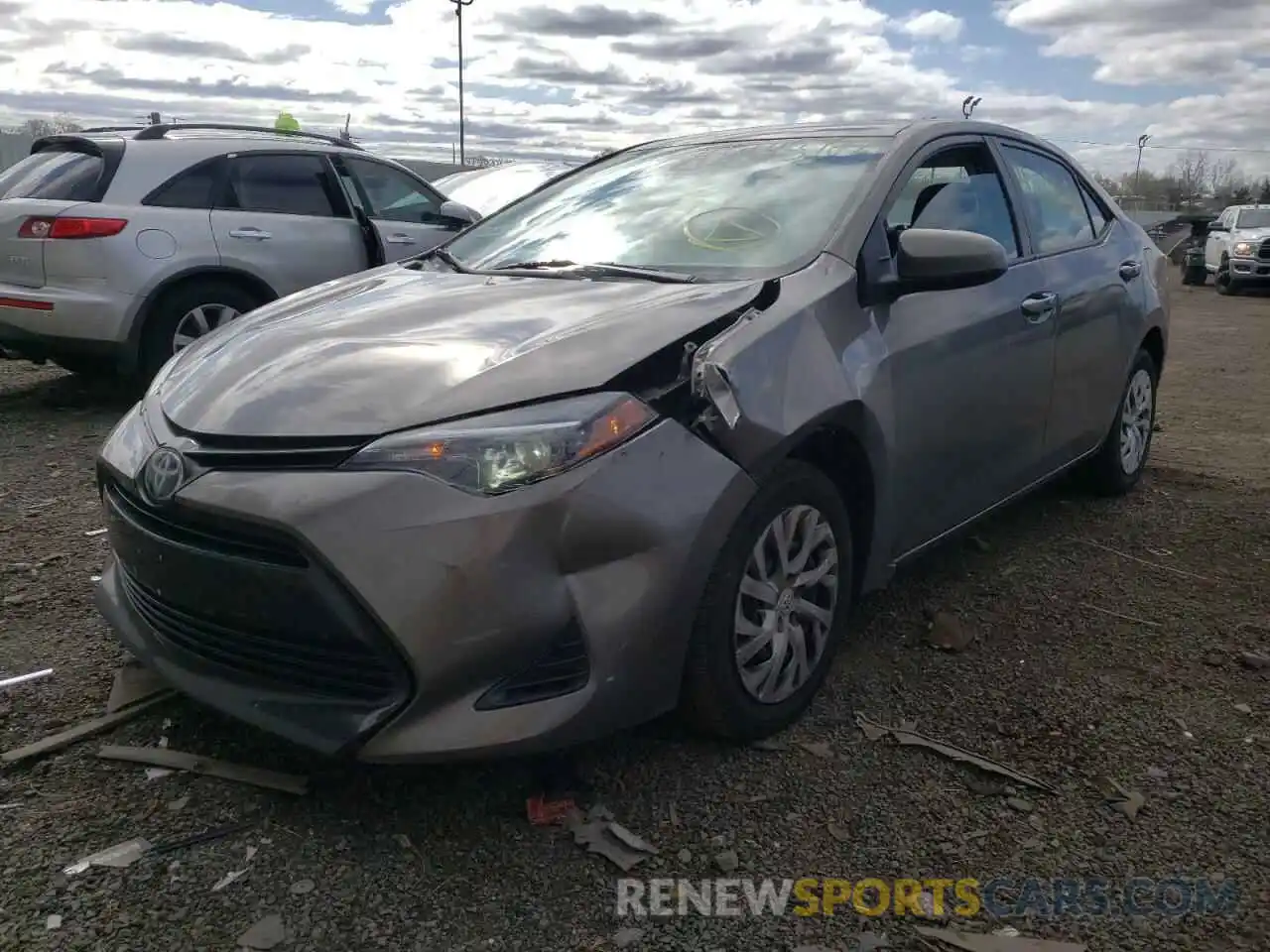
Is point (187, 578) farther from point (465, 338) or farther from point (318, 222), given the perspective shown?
point (318, 222)

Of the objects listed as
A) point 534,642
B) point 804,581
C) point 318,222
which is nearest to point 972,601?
point 804,581

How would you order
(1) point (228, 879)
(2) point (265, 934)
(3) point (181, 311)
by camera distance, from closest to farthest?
(2) point (265, 934), (1) point (228, 879), (3) point (181, 311)

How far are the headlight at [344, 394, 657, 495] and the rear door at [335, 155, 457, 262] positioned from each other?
17.3 feet

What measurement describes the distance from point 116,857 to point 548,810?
908 millimetres

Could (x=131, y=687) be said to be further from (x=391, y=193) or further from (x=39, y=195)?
(x=391, y=193)

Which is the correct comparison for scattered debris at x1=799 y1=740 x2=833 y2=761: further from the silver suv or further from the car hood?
the silver suv

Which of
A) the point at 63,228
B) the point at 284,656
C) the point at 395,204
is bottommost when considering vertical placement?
the point at 284,656

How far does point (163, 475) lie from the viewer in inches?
96.9

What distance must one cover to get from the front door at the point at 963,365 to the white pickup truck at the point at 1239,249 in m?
20.3

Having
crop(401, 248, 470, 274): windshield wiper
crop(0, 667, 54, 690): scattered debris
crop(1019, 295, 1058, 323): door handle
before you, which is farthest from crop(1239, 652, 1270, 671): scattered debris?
crop(0, 667, 54, 690): scattered debris

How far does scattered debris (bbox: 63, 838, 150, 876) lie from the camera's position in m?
2.31

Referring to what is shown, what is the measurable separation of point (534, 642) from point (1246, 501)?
14.1 ft

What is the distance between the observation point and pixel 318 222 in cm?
721

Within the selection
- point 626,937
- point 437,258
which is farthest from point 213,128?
point 626,937
